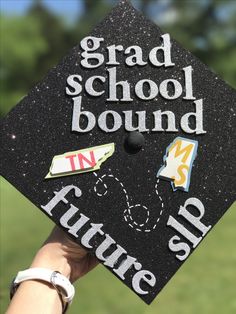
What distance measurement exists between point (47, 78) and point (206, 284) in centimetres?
127

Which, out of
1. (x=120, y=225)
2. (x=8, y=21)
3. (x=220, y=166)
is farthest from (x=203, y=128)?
(x=8, y=21)

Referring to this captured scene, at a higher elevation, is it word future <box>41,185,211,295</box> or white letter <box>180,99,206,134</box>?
white letter <box>180,99,206,134</box>

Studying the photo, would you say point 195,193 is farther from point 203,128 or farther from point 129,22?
point 129,22

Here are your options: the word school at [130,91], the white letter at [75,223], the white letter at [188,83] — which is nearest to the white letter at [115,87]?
the word school at [130,91]

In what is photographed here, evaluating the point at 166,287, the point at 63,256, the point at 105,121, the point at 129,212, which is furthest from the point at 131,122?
the point at 166,287

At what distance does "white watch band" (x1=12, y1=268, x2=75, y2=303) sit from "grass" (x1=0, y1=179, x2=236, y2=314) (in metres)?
0.50

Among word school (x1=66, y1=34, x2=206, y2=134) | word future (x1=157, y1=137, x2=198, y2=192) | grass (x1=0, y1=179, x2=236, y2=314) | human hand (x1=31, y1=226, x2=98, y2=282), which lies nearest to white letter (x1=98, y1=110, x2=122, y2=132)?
word school (x1=66, y1=34, x2=206, y2=134)

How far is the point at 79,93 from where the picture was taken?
989 mm

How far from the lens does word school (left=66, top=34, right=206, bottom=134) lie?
0.98 meters

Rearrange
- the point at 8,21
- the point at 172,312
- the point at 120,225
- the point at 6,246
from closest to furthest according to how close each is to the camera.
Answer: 1. the point at 120,225
2. the point at 172,312
3. the point at 6,246
4. the point at 8,21

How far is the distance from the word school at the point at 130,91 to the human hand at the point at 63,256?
0.68ft

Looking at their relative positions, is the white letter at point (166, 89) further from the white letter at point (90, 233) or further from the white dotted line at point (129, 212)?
the white letter at point (90, 233)

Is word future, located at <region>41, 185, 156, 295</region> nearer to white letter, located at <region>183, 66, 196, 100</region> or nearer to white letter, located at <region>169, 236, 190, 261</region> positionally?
white letter, located at <region>169, 236, 190, 261</region>

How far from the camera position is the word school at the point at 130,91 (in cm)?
98
